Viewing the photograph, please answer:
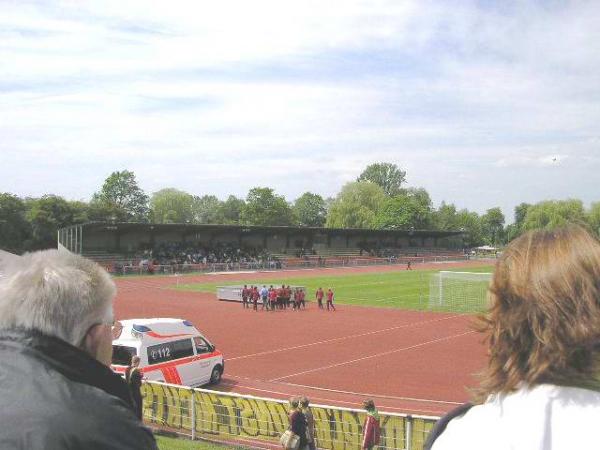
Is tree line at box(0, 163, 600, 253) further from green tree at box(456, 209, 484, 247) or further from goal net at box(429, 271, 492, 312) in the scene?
goal net at box(429, 271, 492, 312)

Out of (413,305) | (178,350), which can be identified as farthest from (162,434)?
(413,305)

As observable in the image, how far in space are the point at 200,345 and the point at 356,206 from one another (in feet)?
360

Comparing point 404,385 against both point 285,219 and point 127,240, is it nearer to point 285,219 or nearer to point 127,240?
point 127,240

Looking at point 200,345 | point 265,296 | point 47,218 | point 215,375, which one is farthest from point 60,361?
point 47,218

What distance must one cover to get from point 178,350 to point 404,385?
6501 mm

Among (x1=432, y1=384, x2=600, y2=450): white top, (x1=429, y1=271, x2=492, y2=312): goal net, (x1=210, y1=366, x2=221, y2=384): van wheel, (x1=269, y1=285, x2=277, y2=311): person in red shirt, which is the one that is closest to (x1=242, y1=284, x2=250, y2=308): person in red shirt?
(x1=269, y1=285, x2=277, y2=311): person in red shirt

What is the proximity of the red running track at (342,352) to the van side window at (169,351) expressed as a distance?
184 centimetres

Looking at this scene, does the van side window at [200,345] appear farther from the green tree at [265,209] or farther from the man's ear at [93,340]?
the green tree at [265,209]

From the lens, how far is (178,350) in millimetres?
16438

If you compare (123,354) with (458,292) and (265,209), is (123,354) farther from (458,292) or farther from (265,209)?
(265,209)

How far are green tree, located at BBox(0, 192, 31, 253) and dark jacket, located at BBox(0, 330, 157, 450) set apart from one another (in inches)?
2809

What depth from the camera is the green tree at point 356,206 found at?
407 feet

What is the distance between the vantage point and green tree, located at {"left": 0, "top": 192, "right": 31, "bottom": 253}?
67.9 metres

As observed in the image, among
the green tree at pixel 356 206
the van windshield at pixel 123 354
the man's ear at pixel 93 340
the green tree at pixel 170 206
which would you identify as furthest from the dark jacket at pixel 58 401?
the green tree at pixel 170 206
